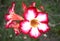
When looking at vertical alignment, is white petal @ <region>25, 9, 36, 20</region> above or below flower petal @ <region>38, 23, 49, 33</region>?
above

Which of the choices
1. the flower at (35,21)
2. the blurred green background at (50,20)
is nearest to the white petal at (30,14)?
the flower at (35,21)

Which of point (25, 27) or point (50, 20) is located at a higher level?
point (25, 27)

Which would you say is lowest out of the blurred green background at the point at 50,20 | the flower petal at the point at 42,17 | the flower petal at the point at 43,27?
the blurred green background at the point at 50,20

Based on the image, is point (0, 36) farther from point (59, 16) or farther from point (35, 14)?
point (35, 14)

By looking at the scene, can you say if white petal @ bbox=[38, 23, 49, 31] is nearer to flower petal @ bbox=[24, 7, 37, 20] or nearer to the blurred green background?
flower petal @ bbox=[24, 7, 37, 20]

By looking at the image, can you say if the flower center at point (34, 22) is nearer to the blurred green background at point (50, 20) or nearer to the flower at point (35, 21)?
the flower at point (35, 21)

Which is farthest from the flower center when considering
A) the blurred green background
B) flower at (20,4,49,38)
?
the blurred green background

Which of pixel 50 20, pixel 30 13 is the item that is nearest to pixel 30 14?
pixel 30 13

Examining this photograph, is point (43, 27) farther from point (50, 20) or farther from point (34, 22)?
point (50, 20)

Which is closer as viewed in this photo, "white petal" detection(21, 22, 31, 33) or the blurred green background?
"white petal" detection(21, 22, 31, 33)
